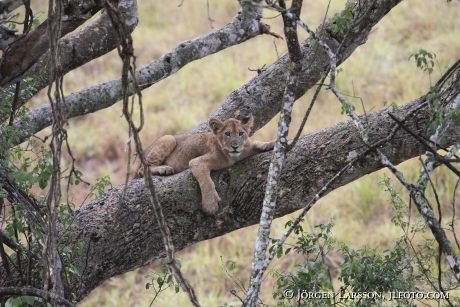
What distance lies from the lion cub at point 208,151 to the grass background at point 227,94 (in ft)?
11.9

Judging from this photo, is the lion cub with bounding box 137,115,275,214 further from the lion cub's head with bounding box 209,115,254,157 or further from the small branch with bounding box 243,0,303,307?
the small branch with bounding box 243,0,303,307

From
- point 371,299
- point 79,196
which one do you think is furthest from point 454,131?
point 79,196

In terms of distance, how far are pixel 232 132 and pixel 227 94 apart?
8377mm

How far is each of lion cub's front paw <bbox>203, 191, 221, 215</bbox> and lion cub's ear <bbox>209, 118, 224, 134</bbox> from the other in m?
1.17

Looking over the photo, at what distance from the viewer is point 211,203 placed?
4.96 metres

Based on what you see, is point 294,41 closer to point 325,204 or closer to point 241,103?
point 241,103

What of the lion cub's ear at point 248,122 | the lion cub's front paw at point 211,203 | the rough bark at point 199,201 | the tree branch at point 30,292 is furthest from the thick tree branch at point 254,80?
the tree branch at point 30,292

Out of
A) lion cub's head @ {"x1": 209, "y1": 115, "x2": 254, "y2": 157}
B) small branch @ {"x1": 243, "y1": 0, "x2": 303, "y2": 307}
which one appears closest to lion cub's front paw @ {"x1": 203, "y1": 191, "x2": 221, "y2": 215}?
lion cub's head @ {"x1": 209, "y1": 115, "x2": 254, "y2": 157}

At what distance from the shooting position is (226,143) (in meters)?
5.87

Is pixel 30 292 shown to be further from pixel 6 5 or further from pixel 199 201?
pixel 6 5

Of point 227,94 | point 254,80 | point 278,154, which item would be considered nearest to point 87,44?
point 254,80

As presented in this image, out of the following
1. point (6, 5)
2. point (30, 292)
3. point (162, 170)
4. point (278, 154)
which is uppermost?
point (6, 5)

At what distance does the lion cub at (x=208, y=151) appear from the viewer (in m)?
5.14

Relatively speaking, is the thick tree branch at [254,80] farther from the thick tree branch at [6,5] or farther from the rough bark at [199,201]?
the thick tree branch at [6,5]
